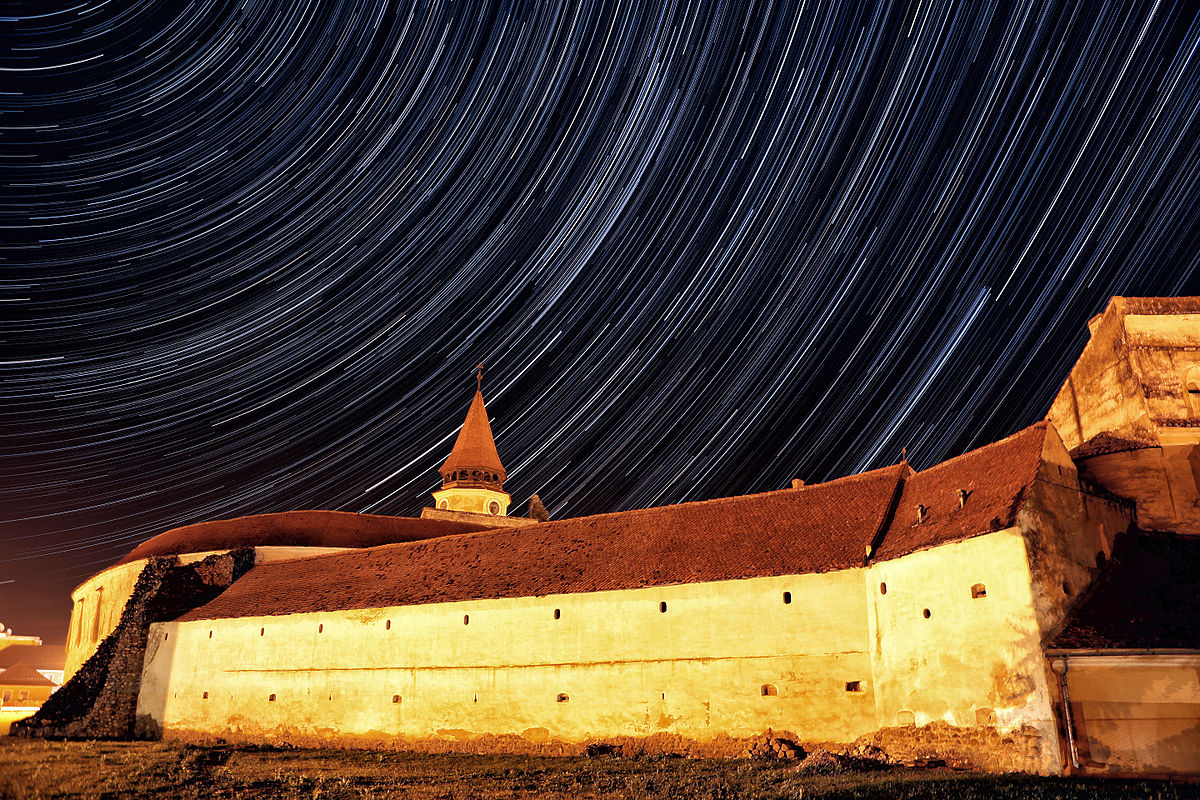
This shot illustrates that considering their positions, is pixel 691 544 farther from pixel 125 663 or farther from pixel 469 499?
pixel 469 499

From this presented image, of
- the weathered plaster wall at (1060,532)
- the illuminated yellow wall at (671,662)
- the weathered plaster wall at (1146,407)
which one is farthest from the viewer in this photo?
the weathered plaster wall at (1146,407)

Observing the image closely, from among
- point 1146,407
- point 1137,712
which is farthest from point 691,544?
point 1146,407

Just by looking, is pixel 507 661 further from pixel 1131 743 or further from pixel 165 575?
pixel 165 575

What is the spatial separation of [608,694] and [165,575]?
23.3 metres

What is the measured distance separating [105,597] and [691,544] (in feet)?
128

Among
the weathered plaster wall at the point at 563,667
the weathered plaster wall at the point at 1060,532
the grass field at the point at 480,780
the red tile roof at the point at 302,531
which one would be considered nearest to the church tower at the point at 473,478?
the red tile roof at the point at 302,531

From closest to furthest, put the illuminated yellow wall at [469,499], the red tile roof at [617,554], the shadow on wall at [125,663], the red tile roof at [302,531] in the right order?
1. the red tile roof at [617,554]
2. the shadow on wall at [125,663]
3. the red tile roof at [302,531]
4. the illuminated yellow wall at [469,499]

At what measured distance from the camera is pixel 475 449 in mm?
57781

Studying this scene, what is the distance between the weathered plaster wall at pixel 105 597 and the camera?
41250mm

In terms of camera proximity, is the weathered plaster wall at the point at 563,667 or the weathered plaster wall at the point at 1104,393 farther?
the weathered plaster wall at the point at 1104,393

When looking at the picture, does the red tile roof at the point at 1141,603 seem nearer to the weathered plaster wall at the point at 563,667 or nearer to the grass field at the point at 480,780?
the grass field at the point at 480,780

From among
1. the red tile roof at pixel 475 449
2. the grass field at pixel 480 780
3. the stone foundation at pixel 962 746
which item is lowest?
the grass field at pixel 480 780

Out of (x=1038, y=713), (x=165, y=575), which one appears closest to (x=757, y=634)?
(x=1038, y=713)

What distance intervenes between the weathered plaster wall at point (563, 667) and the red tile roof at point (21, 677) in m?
54.5
